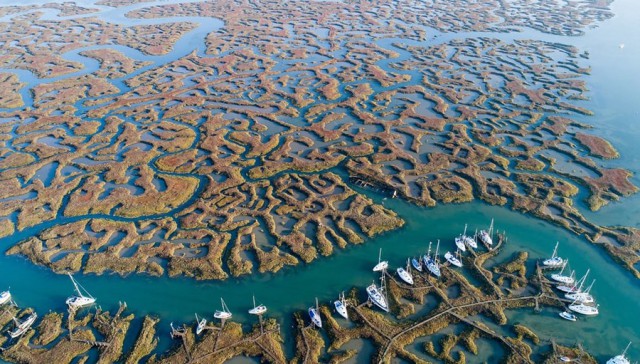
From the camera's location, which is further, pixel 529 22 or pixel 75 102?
pixel 529 22

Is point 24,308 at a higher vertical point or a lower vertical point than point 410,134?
lower

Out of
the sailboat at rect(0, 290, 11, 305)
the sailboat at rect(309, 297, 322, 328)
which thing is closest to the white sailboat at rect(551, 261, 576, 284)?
the sailboat at rect(309, 297, 322, 328)

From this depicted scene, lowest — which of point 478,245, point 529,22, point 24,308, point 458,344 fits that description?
point 24,308

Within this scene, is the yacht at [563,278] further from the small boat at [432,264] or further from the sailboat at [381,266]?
the sailboat at [381,266]

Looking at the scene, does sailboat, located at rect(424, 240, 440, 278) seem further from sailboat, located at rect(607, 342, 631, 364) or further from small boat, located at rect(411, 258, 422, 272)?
sailboat, located at rect(607, 342, 631, 364)

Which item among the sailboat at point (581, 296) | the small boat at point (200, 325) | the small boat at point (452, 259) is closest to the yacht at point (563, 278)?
the sailboat at point (581, 296)

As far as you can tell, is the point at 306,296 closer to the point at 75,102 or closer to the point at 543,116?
the point at 543,116

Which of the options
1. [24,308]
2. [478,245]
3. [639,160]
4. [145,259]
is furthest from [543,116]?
[24,308]
